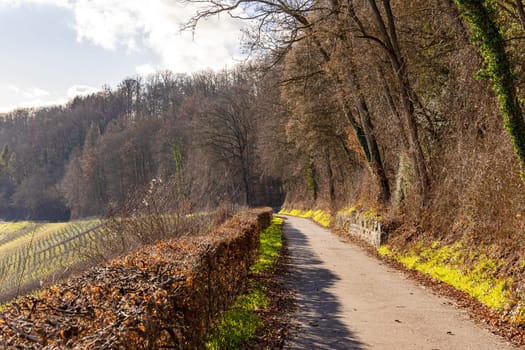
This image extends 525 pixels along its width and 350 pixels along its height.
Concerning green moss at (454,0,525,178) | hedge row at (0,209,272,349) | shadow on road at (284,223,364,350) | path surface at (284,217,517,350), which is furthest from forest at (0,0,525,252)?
hedge row at (0,209,272,349)

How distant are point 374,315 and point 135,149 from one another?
6904 centimetres

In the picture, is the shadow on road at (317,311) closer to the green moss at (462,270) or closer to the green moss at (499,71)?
the green moss at (462,270)

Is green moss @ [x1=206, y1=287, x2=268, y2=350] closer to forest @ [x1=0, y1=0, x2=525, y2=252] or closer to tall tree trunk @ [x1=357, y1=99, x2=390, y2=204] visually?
forest @ [x1=0, y1=0, x2=525, y2=252]

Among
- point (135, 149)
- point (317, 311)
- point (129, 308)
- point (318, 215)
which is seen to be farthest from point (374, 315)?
point (135, 149)

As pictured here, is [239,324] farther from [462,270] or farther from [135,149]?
[135,149]

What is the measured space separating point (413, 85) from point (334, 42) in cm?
356

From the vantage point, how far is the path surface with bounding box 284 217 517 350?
600 cm

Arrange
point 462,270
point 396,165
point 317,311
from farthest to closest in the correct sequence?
point 396,165 < point 462,270 < point 317,311

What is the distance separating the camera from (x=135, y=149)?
7219cm

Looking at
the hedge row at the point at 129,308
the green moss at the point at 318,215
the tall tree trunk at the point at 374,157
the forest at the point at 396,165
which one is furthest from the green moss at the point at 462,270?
the green moss at the point at 318,215

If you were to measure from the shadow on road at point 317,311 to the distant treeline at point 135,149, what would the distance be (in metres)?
4.07

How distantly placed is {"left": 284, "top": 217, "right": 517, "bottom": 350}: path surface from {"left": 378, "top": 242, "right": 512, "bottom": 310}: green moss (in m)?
0.53

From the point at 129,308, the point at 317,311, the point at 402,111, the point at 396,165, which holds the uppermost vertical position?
the point at 402,111

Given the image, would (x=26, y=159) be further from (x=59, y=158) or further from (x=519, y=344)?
(x=519, y=344)
